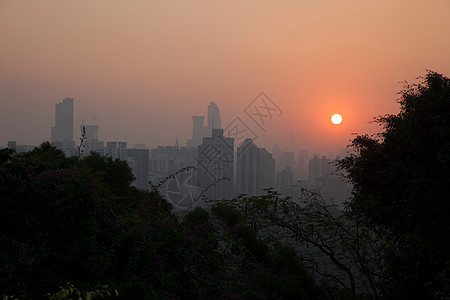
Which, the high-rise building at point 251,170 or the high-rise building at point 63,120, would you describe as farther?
the high-rise building at point 63,120

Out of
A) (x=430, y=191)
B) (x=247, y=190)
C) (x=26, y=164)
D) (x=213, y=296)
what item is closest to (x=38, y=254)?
(x=26, y=164)

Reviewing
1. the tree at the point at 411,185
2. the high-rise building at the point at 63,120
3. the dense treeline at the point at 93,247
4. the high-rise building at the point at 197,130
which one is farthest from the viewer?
the high-rise building at the point at 197,130

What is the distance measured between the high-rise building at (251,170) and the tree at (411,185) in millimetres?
33260

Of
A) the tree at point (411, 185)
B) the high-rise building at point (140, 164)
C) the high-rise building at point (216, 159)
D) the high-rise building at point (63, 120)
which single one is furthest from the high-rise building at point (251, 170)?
the high-rise building at point (63, 120)

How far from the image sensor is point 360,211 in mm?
8094

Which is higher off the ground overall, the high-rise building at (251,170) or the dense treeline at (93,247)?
the high-rise building at (251,170)

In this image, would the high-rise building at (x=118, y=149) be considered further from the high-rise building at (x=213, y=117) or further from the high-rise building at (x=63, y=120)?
the high-rise building at (x=213, y=117)

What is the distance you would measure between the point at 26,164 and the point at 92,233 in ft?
5.43

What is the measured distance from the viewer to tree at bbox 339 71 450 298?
6.06 meters

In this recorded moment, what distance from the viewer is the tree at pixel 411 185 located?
6062 mm

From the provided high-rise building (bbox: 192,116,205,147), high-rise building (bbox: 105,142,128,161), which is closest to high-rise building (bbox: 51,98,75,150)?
high-rise building (bbox: 105,142,128,161)

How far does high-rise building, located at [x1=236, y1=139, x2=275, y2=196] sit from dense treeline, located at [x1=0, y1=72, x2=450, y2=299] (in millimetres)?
34160

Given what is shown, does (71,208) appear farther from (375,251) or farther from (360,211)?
(360,211)

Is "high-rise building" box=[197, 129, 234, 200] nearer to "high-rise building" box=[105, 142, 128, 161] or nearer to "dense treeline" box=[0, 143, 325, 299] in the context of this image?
"high-rise building" box=[105, 142, 128, 161]
